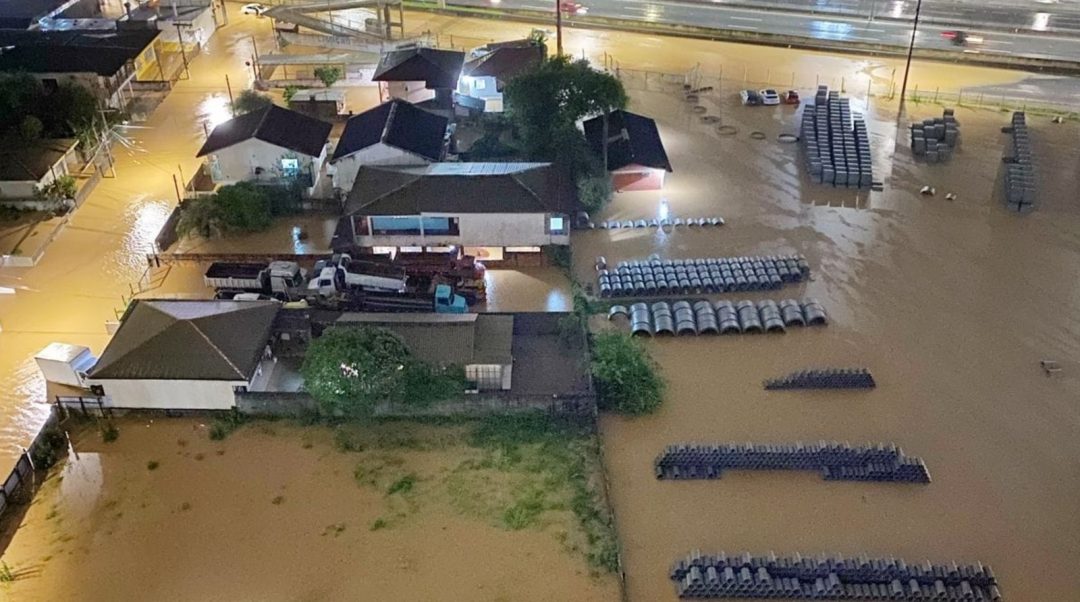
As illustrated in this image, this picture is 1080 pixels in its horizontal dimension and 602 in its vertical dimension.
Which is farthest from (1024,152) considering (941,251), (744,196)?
(744,196)

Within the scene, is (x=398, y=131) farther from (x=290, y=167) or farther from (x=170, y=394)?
(x=170, y=394)

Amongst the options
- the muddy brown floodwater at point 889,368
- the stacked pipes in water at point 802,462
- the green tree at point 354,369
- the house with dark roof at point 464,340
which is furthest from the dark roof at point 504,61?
the stacked pipes in water at point 802,462

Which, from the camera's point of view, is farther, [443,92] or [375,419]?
[443,92]

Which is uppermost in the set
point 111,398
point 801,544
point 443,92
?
point 443,92

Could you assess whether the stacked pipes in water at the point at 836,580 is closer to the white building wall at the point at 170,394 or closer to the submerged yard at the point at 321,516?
the submerged yard at the point at 321,516

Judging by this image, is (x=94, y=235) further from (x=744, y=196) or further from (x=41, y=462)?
(x=744, y=196)

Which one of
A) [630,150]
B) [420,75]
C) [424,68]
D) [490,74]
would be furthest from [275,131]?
[630,150]

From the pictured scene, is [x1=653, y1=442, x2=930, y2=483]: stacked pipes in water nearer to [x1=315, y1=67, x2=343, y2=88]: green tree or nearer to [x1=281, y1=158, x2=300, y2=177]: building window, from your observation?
[x1=281, y1=158, x2=300, y2=177]: building window
